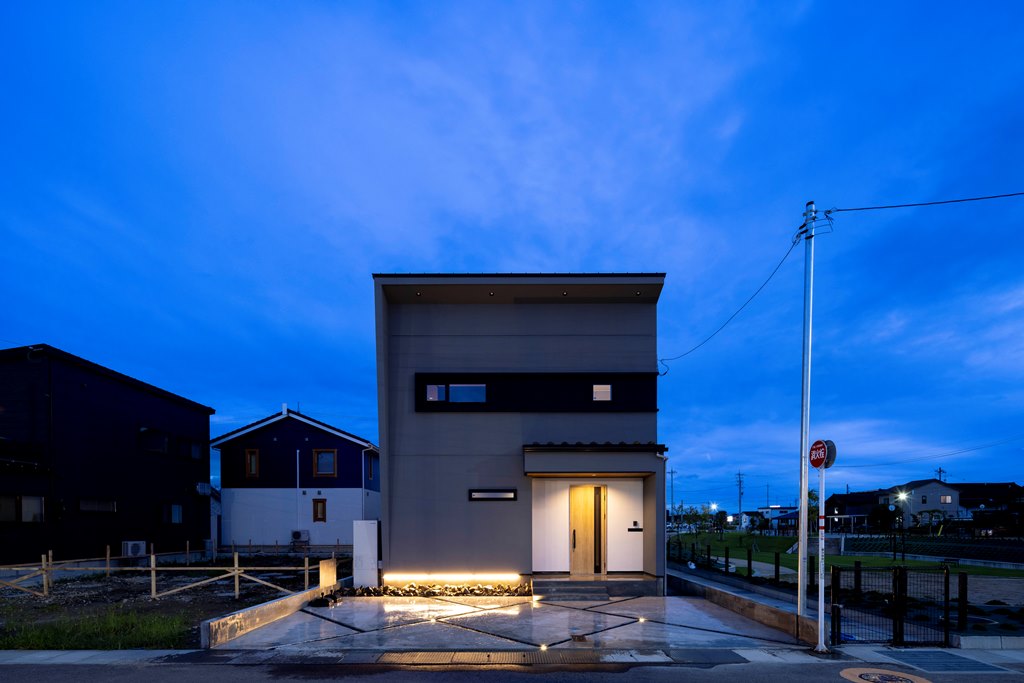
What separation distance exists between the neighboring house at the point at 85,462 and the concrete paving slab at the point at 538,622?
60.3ft

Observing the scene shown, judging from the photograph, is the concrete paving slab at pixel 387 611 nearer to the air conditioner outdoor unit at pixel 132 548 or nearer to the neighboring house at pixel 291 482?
the air conditioner outdoor unit at pixel 132 548

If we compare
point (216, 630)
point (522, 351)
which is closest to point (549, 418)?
point (522, 351)

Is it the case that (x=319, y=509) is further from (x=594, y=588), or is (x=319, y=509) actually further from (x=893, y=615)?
(x=893, y=615)

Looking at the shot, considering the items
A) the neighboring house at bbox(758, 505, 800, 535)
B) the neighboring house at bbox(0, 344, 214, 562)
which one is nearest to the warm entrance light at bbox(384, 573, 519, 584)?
the neighboring house at bbox(0, 344, 214, 562)

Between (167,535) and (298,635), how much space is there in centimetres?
2366

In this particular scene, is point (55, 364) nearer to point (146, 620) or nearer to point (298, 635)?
point (146, 620)

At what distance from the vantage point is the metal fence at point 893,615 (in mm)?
10570

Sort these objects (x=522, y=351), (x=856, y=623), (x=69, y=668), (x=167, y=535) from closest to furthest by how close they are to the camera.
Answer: (x=69, y=668) → (x=856, y=623) → (x=522, y=351) → (x=167, y=535)

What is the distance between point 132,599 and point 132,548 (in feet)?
41.1

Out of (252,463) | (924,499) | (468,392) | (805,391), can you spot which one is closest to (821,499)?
(805,391)

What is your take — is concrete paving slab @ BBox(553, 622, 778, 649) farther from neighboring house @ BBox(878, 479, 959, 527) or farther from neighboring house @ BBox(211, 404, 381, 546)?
neighboring house @ BBox(878, 479, 959, 527)

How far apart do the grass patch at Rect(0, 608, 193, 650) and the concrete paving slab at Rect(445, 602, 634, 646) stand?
5.27 meters

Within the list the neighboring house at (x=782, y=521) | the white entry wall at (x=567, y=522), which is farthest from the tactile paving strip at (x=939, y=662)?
the neighboring house at (x=782, y=521)

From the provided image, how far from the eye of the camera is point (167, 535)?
3055 cm
